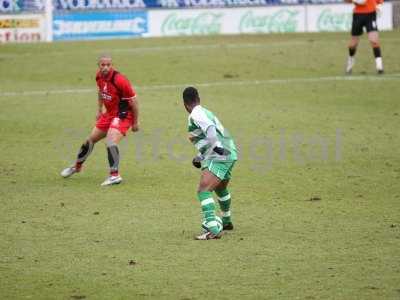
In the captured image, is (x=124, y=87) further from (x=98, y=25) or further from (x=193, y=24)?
(x=193, y=24)

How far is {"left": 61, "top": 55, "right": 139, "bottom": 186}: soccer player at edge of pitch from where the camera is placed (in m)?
14.6

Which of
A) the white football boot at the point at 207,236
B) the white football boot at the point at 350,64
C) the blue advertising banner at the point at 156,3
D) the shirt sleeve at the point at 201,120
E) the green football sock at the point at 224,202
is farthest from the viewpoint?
the blue advertising banner at the point at 156,3

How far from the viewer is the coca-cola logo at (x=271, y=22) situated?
120 feet

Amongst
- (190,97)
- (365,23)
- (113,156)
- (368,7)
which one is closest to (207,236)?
Answer: (190,97)

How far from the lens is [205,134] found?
1094 cm

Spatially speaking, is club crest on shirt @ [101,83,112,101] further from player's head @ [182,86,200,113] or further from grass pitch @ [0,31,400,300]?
player's head @ [182,86,200,113]

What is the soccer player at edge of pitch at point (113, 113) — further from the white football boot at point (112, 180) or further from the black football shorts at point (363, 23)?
the black football shorts at point (363, 23)

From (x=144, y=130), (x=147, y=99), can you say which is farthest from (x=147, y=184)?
(x=147, y=99)

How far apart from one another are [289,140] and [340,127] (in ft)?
5.40

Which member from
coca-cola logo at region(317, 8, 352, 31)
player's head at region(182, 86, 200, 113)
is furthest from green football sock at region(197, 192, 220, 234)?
coca-cola logo at region(317, 8, 352, 31)

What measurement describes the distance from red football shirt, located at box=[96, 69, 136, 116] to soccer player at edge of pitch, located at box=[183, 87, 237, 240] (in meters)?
3.81

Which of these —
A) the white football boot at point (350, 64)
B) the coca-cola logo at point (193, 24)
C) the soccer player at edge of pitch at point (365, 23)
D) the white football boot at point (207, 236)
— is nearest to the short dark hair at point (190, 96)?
the white football boot at point (207, 236)

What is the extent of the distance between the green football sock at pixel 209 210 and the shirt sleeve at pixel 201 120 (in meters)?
0.70

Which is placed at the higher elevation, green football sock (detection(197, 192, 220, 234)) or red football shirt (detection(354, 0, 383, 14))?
red football shirt (detection(354, 0, 383, 14))
